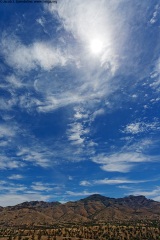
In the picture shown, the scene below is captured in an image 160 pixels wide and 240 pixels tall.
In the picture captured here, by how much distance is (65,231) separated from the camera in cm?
18275

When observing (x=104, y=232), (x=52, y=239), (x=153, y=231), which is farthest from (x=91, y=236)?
(x=153, y=231)

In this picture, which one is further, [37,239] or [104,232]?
[104,232]

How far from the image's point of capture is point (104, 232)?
18312 cm

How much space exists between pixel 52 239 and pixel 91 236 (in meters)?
29.8

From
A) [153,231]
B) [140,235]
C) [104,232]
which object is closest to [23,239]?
[104,232]

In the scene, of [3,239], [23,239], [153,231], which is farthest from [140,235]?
[3,239]

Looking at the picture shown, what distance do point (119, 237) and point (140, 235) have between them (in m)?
14.7

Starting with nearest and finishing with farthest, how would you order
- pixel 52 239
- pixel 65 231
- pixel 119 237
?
pixel 52 239 → pixel 119 237 → pixel 65 231

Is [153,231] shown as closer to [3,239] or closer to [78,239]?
[78,239]

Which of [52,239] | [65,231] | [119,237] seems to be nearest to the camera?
[52,239]

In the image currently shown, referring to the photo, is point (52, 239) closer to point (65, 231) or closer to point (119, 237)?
point (65, 231)

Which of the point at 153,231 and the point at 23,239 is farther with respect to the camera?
the point at 153,231

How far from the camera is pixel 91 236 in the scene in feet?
567

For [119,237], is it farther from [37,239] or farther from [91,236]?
[37,239]
